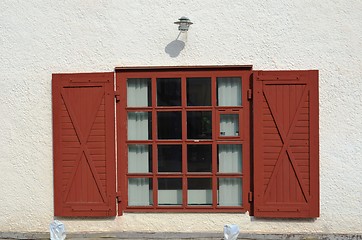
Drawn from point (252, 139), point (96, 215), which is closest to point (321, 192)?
point (252, 139)

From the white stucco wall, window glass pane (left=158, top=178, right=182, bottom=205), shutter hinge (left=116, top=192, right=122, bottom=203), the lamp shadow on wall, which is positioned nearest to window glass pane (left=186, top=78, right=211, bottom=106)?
the white stucco wall

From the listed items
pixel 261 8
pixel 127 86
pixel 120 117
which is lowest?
pixel 120 117

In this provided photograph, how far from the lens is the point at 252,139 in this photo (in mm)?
6824

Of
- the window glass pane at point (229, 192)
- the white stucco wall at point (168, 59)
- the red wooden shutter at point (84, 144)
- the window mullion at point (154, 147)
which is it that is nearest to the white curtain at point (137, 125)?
the window mullion at point (154, 147)

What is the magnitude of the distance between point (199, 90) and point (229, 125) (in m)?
0.64

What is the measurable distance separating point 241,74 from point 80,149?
246 centimetres

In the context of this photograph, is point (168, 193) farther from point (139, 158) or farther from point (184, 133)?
point (184, 133)

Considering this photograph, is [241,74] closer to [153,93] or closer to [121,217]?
[153,93]

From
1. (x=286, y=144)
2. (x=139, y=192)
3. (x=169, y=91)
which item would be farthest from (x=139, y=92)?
(x=286, y=144)

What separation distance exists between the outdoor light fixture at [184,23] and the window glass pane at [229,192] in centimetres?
212

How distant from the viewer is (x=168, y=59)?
6.89 m

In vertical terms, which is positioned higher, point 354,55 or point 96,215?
point 354,55

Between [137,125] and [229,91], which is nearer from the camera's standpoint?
[229,91]

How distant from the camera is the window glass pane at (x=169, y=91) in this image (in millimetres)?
6936
